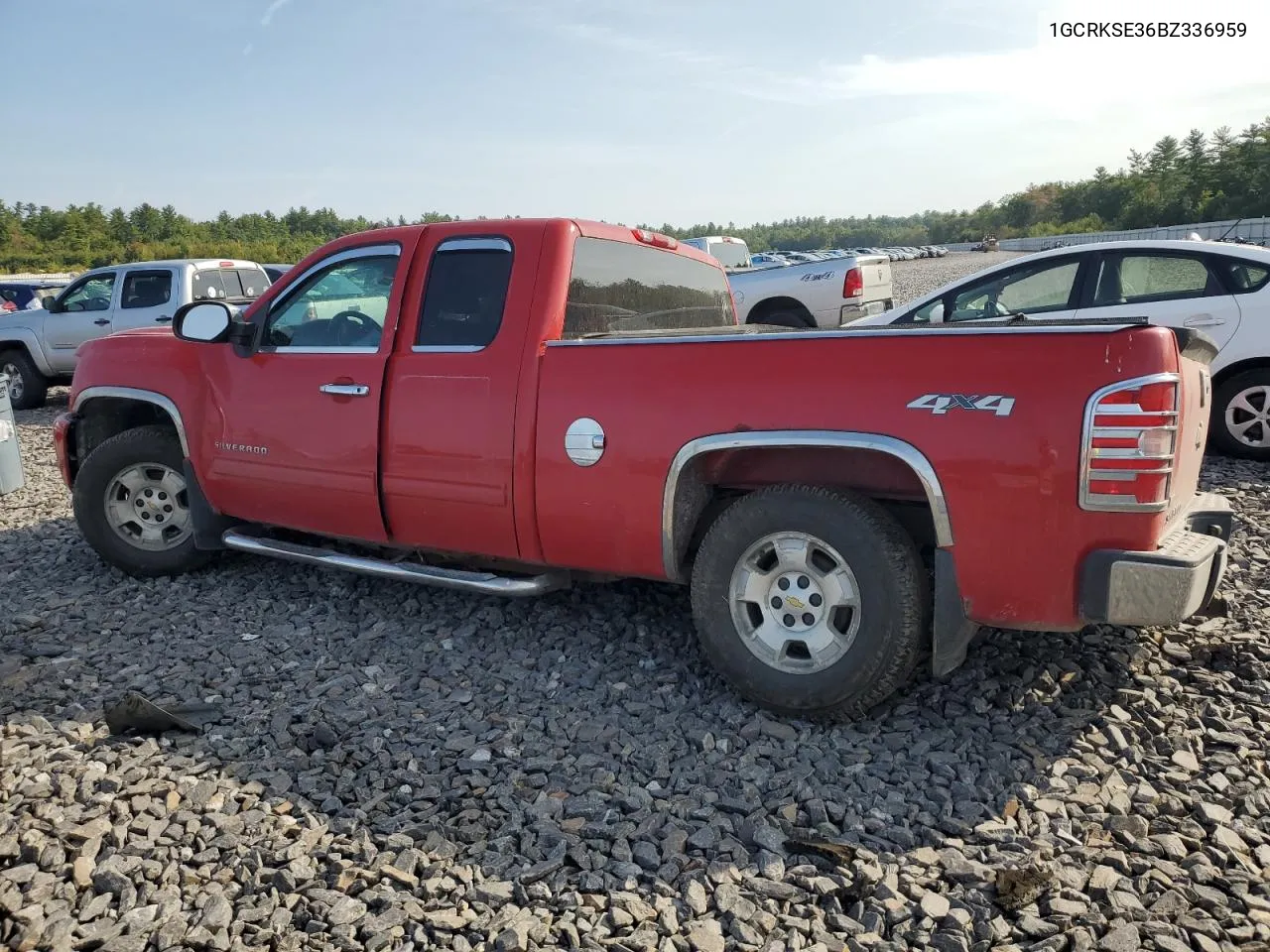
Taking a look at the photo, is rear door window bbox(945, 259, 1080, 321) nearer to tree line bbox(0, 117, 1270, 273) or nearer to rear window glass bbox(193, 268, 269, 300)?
rear window glass bbox(193, 268, 269, 300)

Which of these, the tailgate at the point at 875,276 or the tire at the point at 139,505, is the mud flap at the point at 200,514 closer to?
the tire at the point at 139,505

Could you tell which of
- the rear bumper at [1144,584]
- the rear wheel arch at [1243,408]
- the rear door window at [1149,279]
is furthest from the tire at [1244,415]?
the rear bumper at [1144,584]

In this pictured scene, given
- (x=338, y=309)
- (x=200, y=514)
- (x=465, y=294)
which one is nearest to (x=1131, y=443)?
(x=465, y=294)

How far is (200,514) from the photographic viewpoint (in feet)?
16.9

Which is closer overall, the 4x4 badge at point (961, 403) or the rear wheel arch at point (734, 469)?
the 4x4 badge at point (961, 403)

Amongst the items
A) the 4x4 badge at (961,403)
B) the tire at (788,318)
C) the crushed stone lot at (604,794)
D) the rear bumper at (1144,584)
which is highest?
the 4x4 badge at (961,403)

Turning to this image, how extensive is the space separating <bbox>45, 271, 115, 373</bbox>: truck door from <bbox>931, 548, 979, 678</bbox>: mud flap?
12570mm

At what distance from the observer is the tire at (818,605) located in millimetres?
3338

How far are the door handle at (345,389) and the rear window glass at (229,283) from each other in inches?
336

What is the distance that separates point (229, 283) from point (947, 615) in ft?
38.2

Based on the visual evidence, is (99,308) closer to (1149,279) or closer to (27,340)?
(27,340)

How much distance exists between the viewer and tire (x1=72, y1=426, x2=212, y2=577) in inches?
211

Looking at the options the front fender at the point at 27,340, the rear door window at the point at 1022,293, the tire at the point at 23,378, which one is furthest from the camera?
the tire at the point at 23,378

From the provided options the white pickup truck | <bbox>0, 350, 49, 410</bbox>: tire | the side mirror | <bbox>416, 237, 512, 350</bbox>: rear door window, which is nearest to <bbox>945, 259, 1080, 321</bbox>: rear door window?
<bbox>416, 237, 512, 350</bbox>: rear door window
